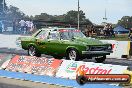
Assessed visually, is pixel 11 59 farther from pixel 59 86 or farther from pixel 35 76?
pixel 59 86

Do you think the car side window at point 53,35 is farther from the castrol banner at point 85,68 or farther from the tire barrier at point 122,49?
the tire barrier at point 122,49

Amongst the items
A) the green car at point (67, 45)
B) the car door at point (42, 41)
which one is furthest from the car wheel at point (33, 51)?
the car door at point (42, 41)

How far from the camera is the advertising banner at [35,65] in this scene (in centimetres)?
1267

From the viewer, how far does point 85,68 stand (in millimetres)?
10922

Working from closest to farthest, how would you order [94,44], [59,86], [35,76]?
[59,86] → [35,76] → [94,44]

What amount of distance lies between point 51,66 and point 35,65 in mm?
885

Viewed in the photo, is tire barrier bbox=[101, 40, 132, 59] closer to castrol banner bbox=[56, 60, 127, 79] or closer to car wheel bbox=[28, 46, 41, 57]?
car wheel bbox=[28, 46, 41, 57]

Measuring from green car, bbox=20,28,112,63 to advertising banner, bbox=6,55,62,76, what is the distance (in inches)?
71.4

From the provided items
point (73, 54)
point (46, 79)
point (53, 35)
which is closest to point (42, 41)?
point (53, 35)

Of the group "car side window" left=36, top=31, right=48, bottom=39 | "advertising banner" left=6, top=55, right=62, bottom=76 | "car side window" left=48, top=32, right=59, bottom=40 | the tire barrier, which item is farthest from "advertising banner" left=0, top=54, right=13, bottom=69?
the tire barrier

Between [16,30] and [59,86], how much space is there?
22309 millimetres

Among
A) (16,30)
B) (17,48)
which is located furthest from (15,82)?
(16,30)

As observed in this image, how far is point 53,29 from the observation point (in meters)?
15.8

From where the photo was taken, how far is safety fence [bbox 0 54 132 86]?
10.6m
